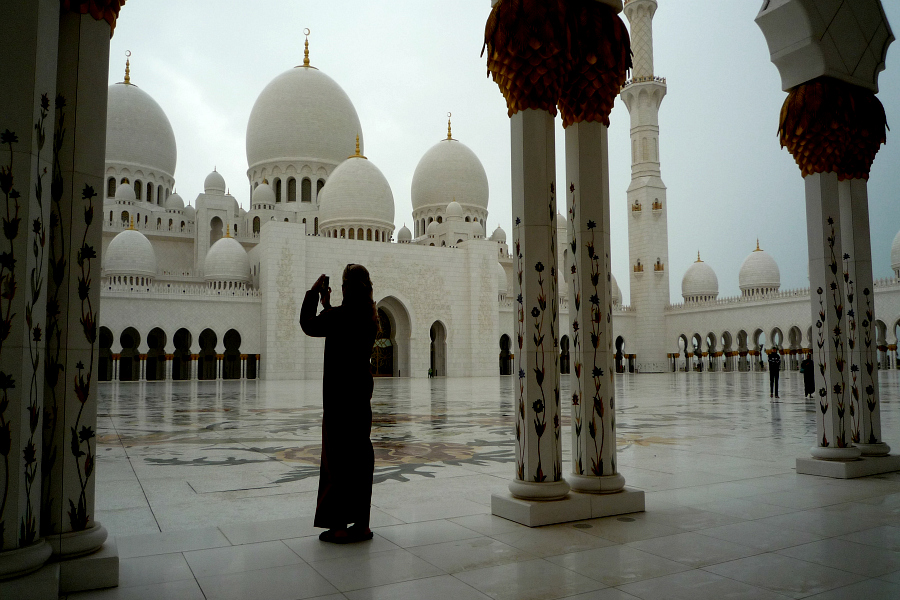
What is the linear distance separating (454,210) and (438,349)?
7338mm

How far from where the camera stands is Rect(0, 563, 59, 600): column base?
6.51ft

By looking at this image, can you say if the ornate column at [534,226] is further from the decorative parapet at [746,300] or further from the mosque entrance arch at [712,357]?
the mosque entrance arch at [712,357]

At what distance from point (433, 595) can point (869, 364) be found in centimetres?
403

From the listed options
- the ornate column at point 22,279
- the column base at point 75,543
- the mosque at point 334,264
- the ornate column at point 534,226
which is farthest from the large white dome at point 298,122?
the column base at point 75,543

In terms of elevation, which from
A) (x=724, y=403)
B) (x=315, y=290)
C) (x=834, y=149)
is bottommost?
(x=724, y=403)

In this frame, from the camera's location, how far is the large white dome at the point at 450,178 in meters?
33.7

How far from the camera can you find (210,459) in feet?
16.1

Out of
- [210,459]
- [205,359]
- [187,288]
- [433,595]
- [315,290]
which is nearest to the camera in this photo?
[433,595]

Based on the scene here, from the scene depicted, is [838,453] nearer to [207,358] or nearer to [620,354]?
[207,358]

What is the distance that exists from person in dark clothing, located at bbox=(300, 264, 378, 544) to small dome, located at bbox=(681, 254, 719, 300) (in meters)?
34.4

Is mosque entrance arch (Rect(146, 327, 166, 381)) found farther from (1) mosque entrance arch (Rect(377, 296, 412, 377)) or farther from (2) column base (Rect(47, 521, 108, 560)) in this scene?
(2) column base (Rect(47, 521, 108, 560))

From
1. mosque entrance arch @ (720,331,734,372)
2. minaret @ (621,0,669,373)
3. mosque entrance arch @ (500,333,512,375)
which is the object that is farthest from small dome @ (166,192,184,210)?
mosque entrance arch @ (720,331,734,372)

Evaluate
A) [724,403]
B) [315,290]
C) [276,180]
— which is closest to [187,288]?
[276,180]

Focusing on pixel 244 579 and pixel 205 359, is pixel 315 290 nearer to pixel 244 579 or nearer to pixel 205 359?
pixel 244 579
